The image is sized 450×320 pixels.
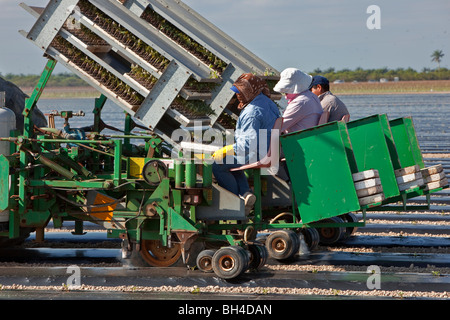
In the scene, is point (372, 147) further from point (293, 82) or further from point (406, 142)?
point (293, 82)

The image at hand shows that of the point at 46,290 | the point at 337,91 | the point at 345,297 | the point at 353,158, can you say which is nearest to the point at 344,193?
the point at 353,158

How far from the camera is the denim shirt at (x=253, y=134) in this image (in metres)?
8.71

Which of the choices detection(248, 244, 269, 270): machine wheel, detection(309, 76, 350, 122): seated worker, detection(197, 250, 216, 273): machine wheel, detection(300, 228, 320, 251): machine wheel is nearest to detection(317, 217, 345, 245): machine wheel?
detection(300, 228, 320, 251): machine wheel

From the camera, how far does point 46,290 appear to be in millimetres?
8156

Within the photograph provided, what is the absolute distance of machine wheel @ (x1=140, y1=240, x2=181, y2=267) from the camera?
9.18 m

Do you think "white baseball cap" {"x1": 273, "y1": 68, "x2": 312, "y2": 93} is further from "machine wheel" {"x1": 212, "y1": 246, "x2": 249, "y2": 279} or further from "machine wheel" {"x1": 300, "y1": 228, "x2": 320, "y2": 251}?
"machine wheel" {"x1": 212, "y1": 246, "x2": 249, "y2": 279}

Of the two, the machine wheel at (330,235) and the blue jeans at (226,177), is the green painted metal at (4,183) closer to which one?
the blue jeans at (226,177)

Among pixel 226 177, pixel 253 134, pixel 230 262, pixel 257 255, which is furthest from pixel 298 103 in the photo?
pixel 230 262

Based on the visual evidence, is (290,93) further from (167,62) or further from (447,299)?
(447,299)

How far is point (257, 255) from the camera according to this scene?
8.77 m

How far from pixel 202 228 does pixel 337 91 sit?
10581 centimetres

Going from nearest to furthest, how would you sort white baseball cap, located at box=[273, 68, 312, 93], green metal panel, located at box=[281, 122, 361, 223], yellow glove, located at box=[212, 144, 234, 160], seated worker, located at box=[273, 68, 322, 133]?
green metal panel, located at box=[281, 122, 361, 223], yellow glove, located at box=[212, 144, 234, 160], seated worker, located at box=[273, 68, 322, 133], white baseball cap, located at box=[273, 68, 312, 93]

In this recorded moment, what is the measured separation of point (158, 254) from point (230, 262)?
1171mm

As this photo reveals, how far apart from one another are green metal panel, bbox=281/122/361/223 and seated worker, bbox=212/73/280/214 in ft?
1.37
